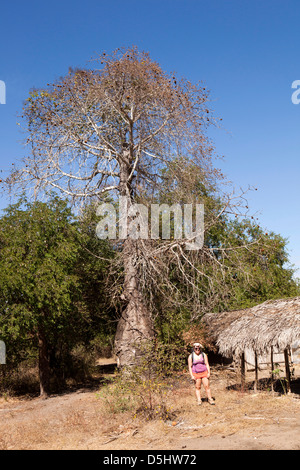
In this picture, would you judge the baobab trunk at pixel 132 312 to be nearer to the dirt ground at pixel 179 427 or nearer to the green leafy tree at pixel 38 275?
the green leafy tree at pixel 38 275

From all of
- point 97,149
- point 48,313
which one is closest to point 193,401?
point 48,313

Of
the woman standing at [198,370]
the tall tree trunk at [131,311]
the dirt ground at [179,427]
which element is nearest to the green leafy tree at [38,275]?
the tall tree trunk at [131,311]

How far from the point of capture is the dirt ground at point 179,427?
7438mm

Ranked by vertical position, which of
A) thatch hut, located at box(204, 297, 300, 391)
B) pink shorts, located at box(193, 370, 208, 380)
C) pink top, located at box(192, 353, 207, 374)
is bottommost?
pink shorts, located at box(193, 370, 208, 380)

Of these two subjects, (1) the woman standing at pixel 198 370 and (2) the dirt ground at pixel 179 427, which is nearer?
(2) the dirt ground at pixel 179 427

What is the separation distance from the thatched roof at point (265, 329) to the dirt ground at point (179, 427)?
129 cm

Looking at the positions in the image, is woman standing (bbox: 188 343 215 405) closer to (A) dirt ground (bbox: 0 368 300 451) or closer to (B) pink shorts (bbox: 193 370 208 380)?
(B) pink shorts (bbox: 193 370 208 380)

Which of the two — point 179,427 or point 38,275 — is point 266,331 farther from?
point 38,275

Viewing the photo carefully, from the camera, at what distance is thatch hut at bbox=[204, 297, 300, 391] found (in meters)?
11.2

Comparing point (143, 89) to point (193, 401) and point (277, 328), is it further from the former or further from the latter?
point (193, 401)

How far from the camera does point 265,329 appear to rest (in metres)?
11.8

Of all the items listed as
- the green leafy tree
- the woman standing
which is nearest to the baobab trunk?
the green leafy tree

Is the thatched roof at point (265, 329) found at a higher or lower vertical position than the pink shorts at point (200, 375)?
higher

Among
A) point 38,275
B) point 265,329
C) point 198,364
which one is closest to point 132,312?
point 38,275
